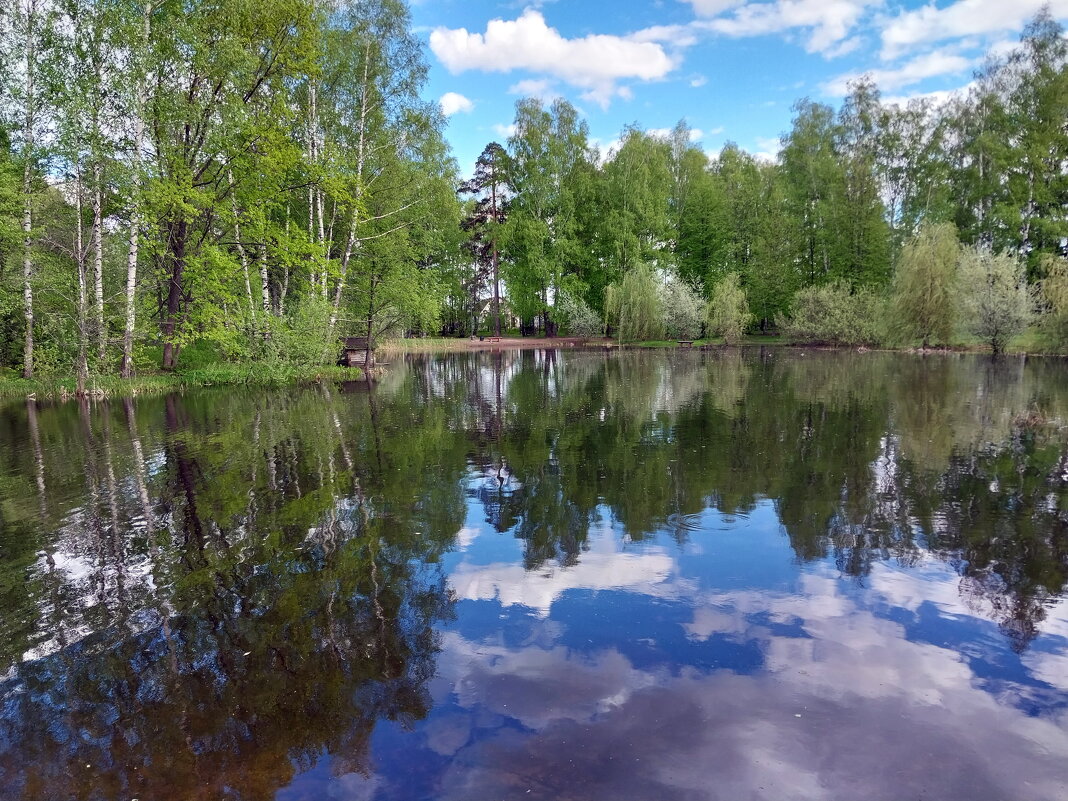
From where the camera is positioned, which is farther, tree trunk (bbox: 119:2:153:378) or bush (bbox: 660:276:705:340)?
bush (bbox: 660:276:705:340)

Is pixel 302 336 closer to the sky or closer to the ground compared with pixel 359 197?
closer to the ground

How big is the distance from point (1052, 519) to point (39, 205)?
25.8 m

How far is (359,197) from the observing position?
80.4ft

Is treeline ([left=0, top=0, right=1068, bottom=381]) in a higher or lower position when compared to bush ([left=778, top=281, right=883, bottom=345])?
higher

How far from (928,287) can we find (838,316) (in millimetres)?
7091

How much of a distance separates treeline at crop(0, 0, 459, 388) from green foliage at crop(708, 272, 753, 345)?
26822 mm

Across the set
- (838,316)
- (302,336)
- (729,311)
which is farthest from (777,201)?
(302,336)

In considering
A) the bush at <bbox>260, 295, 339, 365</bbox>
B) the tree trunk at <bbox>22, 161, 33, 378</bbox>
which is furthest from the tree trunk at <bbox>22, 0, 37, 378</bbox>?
the bush at <bbox>260, 295, 339, 365</bbox>

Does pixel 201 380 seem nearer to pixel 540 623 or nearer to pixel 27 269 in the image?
pixel 27 269

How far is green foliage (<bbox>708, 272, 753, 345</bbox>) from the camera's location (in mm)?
46000

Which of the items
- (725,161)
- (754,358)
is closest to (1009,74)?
(725,161)

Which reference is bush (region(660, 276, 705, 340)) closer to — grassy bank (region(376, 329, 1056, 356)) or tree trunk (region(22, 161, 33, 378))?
grassy bank (region(376, 329, 1056, 356))

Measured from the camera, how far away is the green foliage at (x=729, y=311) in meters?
46.0

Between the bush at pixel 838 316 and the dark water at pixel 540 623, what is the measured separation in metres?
32.6
